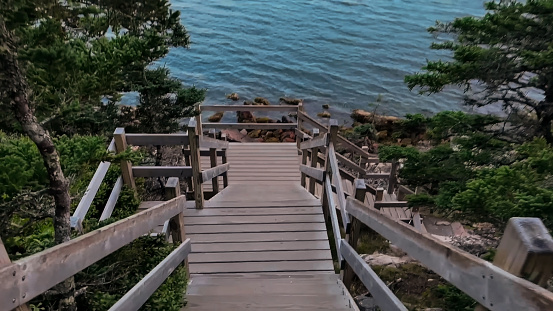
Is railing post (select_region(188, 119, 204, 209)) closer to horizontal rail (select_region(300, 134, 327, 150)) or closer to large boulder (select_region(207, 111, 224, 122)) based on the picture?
horizontal rail (select_region(300, 134, 327, 150))

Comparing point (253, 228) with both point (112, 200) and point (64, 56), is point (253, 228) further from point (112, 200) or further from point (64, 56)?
point (64, 56)

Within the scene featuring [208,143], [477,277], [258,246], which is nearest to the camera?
[477,277]

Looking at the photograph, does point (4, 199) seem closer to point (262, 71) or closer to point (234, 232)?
point (234, 232)

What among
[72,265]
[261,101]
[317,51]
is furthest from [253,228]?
[317,51]

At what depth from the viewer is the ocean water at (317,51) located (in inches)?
794

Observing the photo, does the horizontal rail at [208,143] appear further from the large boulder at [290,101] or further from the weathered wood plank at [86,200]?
the large boulder at [290,101]

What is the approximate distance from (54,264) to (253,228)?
3406 mm

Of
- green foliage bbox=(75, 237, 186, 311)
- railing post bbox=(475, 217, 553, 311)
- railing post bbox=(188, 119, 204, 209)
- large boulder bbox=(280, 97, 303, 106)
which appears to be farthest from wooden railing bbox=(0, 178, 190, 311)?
large boulder bbox=(280, 97, 303, 106)

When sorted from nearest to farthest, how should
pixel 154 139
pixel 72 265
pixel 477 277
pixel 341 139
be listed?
pixel 477 277, pixel 72 265, pixel 154 139, pixel 341 139

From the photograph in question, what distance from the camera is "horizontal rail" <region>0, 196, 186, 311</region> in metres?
1.14

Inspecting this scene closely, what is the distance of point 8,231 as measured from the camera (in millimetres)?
2531

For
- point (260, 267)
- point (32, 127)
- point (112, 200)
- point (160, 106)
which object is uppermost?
point (32, 127)

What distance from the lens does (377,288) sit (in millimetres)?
2170

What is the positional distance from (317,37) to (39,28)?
2565 cm
